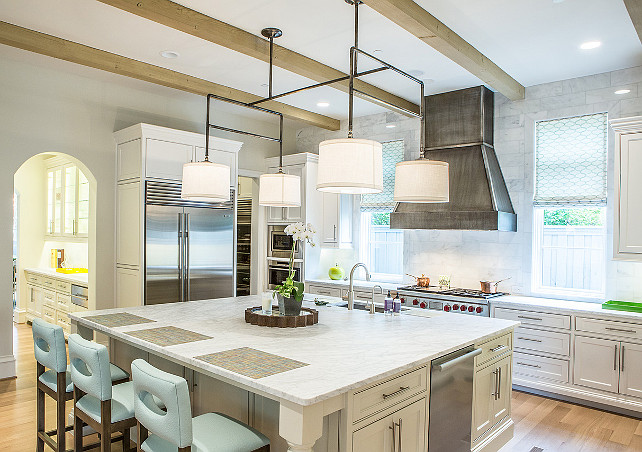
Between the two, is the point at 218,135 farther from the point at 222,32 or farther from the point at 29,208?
the point at 29,208

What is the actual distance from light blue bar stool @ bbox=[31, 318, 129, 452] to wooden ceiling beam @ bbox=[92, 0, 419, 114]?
2.03 m

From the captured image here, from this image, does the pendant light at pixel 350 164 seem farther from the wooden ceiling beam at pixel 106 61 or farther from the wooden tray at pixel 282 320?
the wooden ceiling beam at pixel 106 61

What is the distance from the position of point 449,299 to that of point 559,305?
104cm

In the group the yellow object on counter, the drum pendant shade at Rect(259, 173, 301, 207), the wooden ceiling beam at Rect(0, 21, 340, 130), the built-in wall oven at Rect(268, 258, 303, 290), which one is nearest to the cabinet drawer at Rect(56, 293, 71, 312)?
the yellow object on counter

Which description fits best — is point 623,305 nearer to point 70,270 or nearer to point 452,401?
point 452,401

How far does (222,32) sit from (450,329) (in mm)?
2680

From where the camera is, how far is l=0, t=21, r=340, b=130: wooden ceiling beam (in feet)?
12.4

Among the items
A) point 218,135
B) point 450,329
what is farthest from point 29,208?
point 450,329

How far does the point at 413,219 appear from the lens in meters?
5.60

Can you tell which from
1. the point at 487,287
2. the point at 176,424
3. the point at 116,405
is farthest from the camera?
the point at 487,287

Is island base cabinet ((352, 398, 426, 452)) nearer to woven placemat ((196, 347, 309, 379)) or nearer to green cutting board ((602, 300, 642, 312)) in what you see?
woven placemat ((196, 347, 309, 379))

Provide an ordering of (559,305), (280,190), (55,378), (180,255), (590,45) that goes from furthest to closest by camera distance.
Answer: (180,255) → (559,305) → (590,45) → (280,190) → (55,378)

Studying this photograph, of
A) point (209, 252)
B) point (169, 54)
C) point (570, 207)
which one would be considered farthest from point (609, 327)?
point (169, 54)

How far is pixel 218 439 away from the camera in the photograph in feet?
6.99
